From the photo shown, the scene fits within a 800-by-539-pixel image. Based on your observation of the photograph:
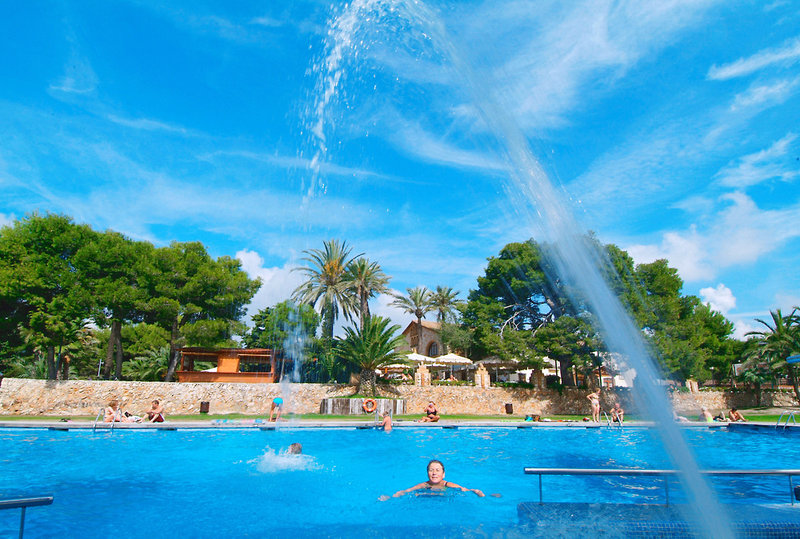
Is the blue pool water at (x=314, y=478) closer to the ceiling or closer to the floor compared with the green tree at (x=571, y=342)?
closer to the floor

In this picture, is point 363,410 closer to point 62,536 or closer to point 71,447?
point 71,447

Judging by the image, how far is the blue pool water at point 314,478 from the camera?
7.72 m

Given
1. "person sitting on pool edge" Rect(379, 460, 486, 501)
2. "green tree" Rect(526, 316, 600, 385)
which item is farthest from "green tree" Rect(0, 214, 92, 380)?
"green tree" Rect(526, 316, 600, 385)

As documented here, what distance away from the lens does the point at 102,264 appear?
103 feet

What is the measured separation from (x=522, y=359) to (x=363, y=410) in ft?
44.1

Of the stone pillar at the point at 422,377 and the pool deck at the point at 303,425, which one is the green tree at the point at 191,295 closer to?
the pool deck at the point at 303,425

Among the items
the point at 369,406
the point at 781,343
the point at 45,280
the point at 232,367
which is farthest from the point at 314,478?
the point at 781,343

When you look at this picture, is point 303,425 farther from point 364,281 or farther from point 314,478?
point 364,281

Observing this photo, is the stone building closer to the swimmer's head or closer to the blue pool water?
the blue pool water

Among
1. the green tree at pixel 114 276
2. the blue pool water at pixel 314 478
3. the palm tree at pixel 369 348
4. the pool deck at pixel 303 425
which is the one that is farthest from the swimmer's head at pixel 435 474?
the green tree at pixel 114 276

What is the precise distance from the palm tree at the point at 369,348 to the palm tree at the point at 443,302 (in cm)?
2180

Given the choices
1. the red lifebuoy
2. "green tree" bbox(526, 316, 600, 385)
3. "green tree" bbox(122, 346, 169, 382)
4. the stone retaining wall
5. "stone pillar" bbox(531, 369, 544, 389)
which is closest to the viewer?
the stone retaining wall

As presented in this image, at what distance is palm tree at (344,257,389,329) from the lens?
1651 inches

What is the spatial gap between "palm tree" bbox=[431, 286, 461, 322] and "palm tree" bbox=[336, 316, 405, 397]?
2180cm
